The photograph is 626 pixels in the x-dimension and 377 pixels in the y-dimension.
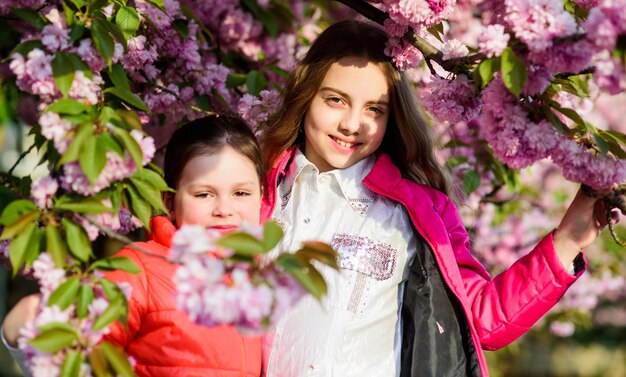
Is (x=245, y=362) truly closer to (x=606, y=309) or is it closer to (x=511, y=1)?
(x=511, y=1)

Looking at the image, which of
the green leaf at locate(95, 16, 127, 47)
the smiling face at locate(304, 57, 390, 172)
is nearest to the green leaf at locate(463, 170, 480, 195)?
the smiling face at locate(304, 57, 390, 172)

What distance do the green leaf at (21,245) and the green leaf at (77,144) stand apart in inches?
7.8

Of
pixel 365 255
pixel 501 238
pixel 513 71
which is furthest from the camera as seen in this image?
pixel 501 238

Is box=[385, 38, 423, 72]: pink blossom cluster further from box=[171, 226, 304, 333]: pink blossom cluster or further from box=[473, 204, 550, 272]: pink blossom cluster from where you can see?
box=[473, 204, 550, 272]: pink blossom cluster

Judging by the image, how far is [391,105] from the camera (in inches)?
115

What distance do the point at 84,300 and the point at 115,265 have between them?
121mm

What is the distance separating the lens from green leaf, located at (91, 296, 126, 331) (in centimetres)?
203

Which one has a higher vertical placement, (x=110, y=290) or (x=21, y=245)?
(x=21, y=245)

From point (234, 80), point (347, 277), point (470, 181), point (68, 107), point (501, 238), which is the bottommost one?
point (501, 238)

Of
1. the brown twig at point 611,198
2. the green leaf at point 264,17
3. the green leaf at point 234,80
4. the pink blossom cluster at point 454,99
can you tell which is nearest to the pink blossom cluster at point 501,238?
the green leaf at point 264,17

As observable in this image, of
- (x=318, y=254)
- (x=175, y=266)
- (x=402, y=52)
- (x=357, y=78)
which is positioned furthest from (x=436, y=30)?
(x=318, y=254)

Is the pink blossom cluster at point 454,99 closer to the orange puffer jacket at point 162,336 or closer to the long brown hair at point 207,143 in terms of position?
the long brown hair at point 207,143

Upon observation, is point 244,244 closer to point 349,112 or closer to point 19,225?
point 19,225

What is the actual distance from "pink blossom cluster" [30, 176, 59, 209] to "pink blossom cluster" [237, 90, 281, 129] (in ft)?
3.67
